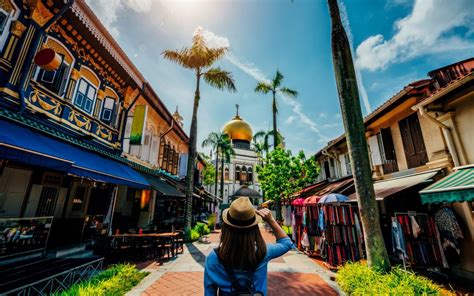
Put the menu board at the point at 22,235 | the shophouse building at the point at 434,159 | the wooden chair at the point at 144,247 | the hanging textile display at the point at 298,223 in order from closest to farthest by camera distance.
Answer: the menu board at the point at 22,235
the shophouse building at the point at 434,159
the wooden chair at the point at 144,247
the hanging textile display at the point at 298,223

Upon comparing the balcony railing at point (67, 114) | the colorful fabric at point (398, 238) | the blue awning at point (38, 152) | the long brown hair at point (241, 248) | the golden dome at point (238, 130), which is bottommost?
the colorful fabric at point (398, 238)

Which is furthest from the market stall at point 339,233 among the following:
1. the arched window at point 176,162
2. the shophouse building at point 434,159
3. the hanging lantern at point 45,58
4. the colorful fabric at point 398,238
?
the arched window at point 176,162

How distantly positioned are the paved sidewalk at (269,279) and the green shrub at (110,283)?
8.0 inches

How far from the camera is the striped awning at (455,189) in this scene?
175 inches

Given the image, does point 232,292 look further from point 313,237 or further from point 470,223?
point 313,237

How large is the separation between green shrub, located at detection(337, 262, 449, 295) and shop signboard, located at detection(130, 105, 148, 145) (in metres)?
8.89

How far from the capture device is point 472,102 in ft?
18.3

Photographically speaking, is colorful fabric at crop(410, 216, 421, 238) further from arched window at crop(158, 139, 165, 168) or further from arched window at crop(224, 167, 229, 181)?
arched window at crop(224, 167, 229, 181)

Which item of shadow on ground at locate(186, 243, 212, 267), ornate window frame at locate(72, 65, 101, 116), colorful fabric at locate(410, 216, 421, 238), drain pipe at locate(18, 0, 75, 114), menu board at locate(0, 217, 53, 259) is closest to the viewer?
menu board at locate(0, 217, 53, 259)

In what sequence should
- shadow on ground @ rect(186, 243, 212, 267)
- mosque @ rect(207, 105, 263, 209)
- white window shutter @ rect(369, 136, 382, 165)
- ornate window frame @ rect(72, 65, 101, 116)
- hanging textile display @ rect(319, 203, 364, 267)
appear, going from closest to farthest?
hanging textile display @ rect(319, 203, 364, 267)
ornate window frame @ rect(72, 65, 101, 116)
shadow on ground @ rect(186, 243, 212, 267)
white window shutter @ rect(369, 136, 382, 165)
mosque @ rect(207, 105, 263, 209)

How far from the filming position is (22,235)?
17.0 ft

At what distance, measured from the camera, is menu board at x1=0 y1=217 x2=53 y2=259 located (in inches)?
188

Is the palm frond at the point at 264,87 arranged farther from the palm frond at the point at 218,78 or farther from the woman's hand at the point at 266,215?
the woman's hand at the point at 266,215

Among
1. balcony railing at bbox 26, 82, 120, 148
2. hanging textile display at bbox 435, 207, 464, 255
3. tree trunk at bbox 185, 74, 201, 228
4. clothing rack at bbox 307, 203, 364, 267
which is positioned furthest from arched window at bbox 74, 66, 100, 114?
hanging textile display at bbox 435, 207, 464, 255
